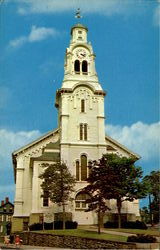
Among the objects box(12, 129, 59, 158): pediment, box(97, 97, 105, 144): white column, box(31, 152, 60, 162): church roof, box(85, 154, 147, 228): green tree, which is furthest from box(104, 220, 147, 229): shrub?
box(12, 129, 59, 158): pediment

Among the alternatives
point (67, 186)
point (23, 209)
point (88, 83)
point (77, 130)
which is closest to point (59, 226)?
point (67, 186)

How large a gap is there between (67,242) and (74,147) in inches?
725

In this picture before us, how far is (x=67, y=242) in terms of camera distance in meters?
26.2

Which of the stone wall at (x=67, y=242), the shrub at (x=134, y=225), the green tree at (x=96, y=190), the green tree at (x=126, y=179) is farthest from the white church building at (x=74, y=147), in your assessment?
the green tree at (x=96, y=190)

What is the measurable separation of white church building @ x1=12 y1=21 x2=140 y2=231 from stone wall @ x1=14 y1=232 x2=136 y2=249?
8693 millimetres

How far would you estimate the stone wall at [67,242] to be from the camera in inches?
858

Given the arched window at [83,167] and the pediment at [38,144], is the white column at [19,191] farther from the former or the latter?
the arched window at [83,167]

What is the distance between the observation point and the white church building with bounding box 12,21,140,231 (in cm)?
4056

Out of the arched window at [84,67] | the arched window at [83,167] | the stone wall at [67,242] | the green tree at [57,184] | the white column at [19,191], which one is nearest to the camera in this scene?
the stone wall at [67,242]

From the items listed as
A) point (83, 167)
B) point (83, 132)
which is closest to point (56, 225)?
point (83, 167)

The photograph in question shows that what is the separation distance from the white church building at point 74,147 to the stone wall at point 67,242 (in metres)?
8.69

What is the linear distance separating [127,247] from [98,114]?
87.8ft

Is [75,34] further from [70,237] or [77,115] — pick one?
[70,237]

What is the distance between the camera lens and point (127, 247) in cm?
2062
